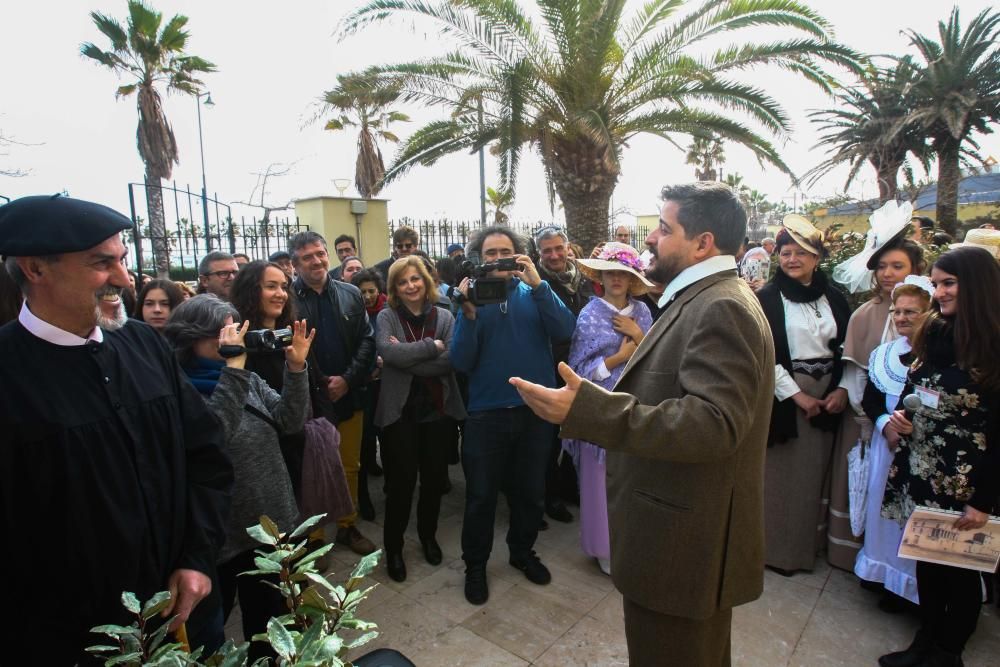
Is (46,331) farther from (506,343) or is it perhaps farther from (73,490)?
(506,343)

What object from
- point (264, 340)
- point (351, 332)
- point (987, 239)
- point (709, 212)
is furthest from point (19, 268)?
point (987, 239)

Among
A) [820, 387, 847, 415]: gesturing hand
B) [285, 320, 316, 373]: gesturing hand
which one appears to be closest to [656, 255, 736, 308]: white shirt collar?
[285, 320, 316, 373]: gesturing hand

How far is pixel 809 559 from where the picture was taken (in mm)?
3324

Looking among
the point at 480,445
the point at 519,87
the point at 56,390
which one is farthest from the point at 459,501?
the point at 519,87

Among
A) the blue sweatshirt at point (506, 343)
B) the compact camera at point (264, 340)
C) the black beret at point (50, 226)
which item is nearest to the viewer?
the black beret at point (50, 226)

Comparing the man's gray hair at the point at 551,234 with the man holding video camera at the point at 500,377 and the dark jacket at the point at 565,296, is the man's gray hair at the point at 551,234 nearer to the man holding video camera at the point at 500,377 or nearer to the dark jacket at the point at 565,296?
the dark jacket at the point at 565,296

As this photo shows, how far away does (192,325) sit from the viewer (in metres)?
2.26

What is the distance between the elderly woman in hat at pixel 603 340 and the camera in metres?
3.21

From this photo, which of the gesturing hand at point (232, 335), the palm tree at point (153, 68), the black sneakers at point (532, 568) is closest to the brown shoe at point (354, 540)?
the black sneakers at point (532, 568)

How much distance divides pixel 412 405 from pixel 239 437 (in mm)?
1177

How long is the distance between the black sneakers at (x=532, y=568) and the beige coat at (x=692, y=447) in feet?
4.90

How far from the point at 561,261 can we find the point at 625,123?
181 inches

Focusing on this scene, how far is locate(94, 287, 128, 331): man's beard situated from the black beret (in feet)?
0.54

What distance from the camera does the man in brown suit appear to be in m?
1.54
